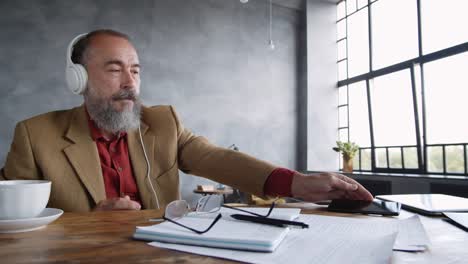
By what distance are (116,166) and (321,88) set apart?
5.35 metres

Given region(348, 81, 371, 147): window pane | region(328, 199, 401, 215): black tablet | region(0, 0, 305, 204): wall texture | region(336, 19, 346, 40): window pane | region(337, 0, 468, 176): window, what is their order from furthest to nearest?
region(336, 19, 346, 40): window pane
region(348, 81, 371, 147): window pane
region(0, 0, 305, 204): wall texture
region(337, 0, 468, 176): window
region(328, 199, 401, 215): black tablet

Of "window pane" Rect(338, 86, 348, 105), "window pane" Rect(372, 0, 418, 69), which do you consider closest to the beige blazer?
"window pane" Rect(372, 0, 418, 69)

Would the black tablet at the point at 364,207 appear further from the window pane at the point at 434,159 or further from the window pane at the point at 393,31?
the window pane at the point at 393,31

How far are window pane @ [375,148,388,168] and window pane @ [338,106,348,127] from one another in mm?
972

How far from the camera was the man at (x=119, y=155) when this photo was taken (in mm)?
1159

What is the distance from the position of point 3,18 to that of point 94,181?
14.3 feet

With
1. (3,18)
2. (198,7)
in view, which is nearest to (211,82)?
(198,7)

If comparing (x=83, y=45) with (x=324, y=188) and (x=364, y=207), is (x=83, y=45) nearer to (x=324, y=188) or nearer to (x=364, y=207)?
(x=324, y=188)

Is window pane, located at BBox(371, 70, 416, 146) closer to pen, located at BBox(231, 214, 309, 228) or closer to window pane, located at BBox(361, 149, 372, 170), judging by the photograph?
window pane, located at BBox(361, 149, 372, 170)

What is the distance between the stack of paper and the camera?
21.2 inches

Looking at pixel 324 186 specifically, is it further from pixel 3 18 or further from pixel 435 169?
pixel 3 18

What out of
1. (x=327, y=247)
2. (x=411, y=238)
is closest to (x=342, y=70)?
(x=411, y=238)

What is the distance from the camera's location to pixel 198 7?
5730 mm

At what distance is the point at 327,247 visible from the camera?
556 mm
